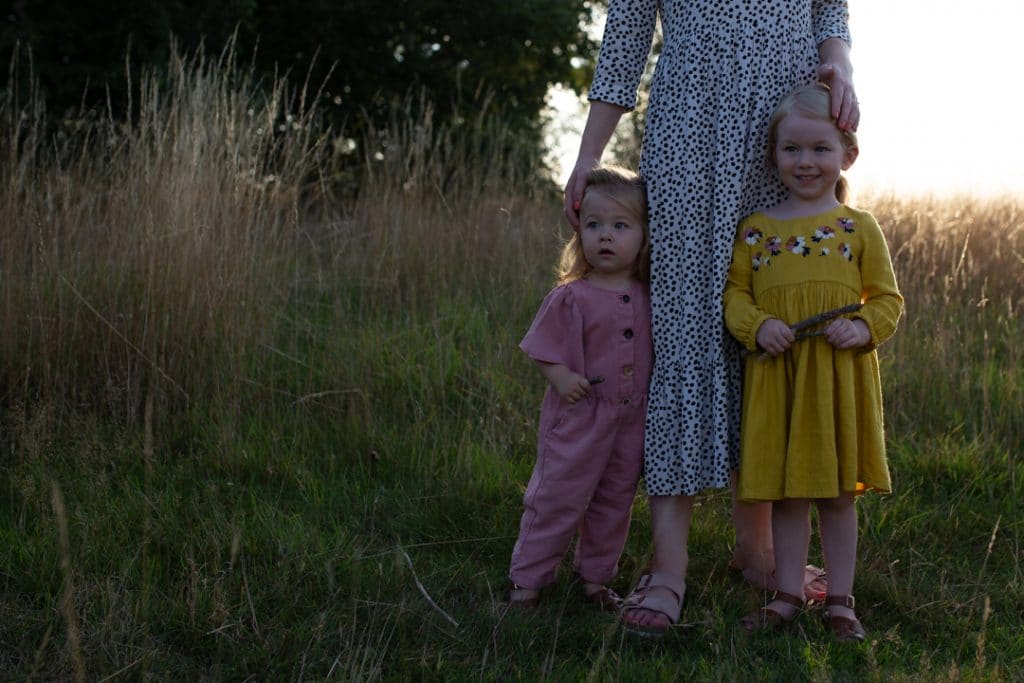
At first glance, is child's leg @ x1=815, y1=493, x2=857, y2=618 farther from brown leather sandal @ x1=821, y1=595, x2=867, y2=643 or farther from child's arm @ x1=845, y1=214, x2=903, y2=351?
child's arm @ x1=845, y1=214, x2=903, y2=351

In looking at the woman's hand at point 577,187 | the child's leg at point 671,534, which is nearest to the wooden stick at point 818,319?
the child's leg at point 671,534

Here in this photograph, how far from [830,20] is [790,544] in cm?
127

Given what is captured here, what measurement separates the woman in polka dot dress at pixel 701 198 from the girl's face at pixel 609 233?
0.05m

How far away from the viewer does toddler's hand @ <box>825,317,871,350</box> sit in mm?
2414

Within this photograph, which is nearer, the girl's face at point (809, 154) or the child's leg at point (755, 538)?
the girl's face at point (809, 154)

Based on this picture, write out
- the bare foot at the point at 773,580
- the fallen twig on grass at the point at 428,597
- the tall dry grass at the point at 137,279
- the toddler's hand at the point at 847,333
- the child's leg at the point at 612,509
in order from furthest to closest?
1. the tall dry grass at the point at 137,279
2. the bare foot at the point at 773,580
3. the child's leg at the point at 612,509
4. the fallen twig on grass at the point at 428,597
5. the toddler's hand at the point at 847,333

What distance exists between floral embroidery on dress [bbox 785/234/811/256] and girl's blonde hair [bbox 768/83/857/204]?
211 millimetres

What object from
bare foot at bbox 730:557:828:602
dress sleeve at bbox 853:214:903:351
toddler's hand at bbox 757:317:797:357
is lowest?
bare foot at bbox 730:557:828:602

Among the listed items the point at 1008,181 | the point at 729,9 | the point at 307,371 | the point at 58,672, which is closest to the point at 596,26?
the point at 1008,181

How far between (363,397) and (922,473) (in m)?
1.89

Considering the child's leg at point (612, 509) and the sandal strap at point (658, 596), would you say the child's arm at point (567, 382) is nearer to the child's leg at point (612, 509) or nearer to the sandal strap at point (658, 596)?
the child's leg at point (612, 509)

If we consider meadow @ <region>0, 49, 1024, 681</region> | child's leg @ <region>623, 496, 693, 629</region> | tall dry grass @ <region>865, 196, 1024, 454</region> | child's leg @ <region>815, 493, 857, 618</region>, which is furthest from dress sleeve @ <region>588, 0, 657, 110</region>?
tall dry grass @ <region>865, 196, 1024, 454</region>

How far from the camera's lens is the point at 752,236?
2.58m

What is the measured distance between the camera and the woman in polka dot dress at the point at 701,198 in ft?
8.41
